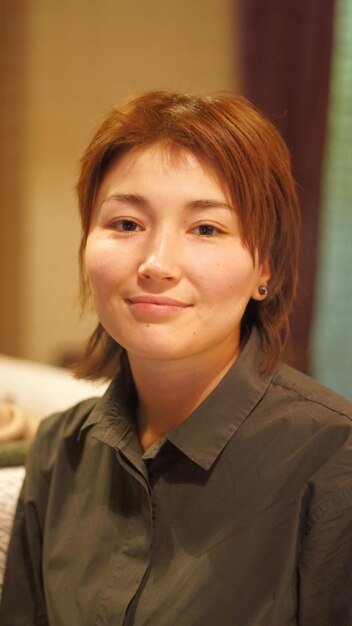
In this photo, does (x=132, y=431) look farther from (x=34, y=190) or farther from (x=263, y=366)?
(x=34, y=190)

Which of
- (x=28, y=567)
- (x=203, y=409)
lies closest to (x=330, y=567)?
(x=203, y=409)

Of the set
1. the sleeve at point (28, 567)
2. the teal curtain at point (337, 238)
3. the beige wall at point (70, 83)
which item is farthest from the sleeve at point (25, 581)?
the beige wall at point (70, 83)

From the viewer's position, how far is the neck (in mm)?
1114

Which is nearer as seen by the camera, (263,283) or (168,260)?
(168,260)

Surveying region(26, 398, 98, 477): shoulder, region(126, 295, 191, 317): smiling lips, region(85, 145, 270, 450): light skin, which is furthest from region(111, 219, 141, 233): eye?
region(26, 398, 98, 477): shoulder

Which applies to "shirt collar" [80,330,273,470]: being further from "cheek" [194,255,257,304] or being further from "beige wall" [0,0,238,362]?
"beige wall" [0,0,238,362]

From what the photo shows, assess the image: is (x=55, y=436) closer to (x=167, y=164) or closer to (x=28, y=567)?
(x=28, y=567)

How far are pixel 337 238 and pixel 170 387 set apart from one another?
5.85 feet

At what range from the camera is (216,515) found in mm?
1026

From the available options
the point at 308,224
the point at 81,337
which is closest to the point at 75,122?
the point at 81,337

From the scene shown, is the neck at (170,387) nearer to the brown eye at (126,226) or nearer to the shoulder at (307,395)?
the shoulder at (307,395)

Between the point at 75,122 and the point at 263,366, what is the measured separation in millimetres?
2750

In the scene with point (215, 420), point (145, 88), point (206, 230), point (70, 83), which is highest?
point (70, 83)

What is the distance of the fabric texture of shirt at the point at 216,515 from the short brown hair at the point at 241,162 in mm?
94
